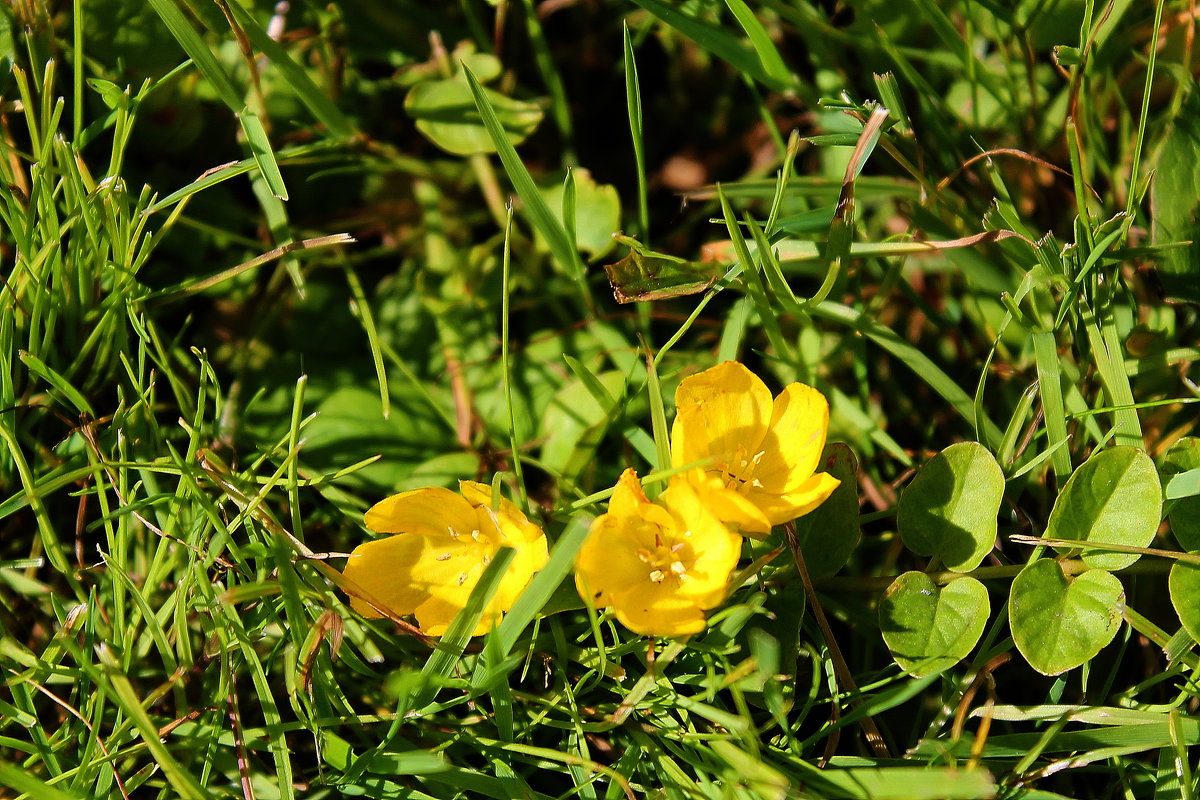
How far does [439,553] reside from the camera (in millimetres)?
1898

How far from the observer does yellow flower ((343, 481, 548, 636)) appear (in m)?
1.77

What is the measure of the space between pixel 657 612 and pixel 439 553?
1.62ft

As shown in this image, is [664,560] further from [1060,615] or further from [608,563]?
[1060,615]

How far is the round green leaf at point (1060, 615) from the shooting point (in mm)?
1691

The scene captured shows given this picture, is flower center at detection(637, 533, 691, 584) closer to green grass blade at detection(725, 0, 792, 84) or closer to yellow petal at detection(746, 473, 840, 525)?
yellow petal at detection(746, 473, 840, 525)

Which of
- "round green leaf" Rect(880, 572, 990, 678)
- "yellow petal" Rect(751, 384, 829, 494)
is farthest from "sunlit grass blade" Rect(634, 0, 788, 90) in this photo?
"round green leaf" Rect(880, 572, 990, 678)

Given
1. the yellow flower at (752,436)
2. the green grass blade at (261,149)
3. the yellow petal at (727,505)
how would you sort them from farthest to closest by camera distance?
1. the green grass blade at (261,149)
2. the yellow flower at (752,436)
3. the yellow petal at (727,505)

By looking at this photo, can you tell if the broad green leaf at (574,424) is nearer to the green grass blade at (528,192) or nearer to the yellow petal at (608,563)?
the green grass blade at (528,192)

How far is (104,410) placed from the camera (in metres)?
2.20

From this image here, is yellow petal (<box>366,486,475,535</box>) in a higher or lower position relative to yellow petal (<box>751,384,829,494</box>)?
lower

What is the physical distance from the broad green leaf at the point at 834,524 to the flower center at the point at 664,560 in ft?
0.79

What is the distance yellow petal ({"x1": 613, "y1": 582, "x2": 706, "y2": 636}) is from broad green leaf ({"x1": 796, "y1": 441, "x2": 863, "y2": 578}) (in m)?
0.28

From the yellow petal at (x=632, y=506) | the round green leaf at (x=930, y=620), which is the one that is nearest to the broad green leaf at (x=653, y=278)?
the yellow petal at (x=632, y=506)

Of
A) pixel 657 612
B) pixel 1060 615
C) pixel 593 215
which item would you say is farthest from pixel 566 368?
pixel 1060 615
